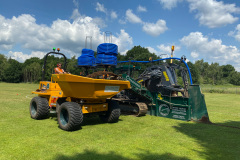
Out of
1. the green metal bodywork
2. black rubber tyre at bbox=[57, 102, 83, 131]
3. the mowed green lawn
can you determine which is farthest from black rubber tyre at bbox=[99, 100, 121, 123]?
the green metal bodywork

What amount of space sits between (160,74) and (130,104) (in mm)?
2092

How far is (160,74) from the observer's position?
29.9 ft

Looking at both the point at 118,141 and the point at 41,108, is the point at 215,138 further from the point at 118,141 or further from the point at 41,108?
the point at 41,108

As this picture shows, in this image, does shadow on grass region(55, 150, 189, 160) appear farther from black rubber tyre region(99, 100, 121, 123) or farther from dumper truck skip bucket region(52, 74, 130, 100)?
black rubber tyre region(99, 100, 121, 123)

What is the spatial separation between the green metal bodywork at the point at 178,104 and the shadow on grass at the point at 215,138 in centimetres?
58

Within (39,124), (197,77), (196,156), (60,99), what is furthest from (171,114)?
(197,77)

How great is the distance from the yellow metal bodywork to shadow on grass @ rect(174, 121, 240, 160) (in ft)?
9.21

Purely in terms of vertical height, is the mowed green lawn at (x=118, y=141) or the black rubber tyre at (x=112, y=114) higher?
the black rubber tyre at (x=112, y=114)

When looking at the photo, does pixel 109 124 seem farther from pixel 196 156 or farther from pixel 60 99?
pixel 196 156

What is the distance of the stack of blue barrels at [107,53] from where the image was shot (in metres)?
9.91

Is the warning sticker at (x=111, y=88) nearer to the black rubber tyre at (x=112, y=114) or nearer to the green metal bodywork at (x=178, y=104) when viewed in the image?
the black rubber tyre at (x=112, y=114)

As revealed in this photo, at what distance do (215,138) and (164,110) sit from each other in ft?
10.1

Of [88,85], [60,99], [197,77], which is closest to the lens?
[88,85]

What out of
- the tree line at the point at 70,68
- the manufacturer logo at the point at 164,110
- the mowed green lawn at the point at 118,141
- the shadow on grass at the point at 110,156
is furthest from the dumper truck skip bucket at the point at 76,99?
the tree line at the point at 70,68
